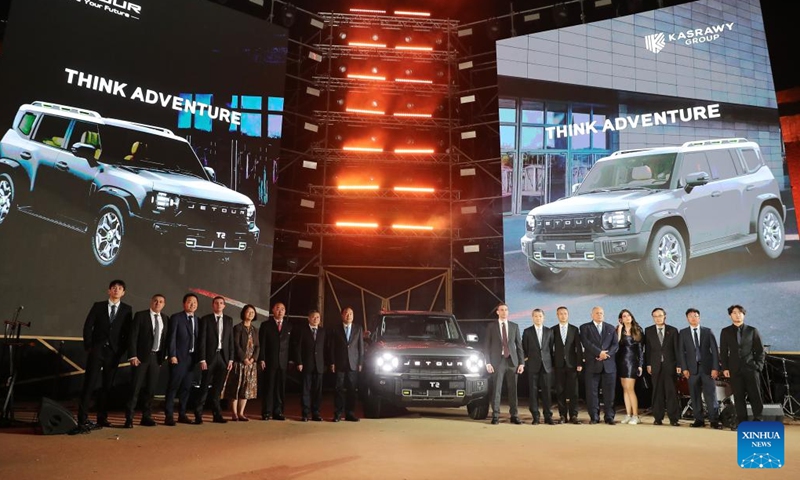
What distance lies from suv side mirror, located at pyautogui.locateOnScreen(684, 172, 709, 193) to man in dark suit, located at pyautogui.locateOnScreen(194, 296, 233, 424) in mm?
8161

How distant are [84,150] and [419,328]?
637 centimetres

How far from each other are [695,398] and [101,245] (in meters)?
9.79

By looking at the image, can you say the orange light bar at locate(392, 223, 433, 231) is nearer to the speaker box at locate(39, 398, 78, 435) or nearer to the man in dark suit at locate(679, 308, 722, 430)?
the man in dark suit at locate(679, 308, 722, 430)

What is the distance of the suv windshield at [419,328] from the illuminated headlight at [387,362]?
24.8 inches

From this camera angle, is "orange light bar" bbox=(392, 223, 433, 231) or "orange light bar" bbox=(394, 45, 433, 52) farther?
"orange light bar" bbox=(394, 45, 433, 52)

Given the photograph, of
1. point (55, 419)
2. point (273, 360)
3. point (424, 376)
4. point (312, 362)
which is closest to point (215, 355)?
point (273, 360)

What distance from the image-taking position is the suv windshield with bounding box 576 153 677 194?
11133 mm

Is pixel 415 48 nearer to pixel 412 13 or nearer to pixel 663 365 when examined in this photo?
pixel 412 13

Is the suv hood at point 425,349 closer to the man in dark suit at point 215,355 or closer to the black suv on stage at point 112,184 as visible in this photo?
the man in dark suit at point 215,355

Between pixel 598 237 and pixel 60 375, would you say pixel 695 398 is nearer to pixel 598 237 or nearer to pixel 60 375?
pixel 598 237

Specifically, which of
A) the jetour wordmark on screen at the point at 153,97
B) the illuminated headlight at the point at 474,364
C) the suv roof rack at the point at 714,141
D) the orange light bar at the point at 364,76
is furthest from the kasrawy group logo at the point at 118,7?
the suv roof rack at the point at 714,141

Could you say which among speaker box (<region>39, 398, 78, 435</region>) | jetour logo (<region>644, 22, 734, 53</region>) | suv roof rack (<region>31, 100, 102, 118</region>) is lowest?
speaker box (<region>39, 398, 78, 435</region>)

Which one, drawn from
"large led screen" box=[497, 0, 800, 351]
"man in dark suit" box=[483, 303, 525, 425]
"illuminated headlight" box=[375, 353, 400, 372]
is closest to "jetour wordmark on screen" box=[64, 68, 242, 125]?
"large led screen" box=[497, 0, 800, 351]

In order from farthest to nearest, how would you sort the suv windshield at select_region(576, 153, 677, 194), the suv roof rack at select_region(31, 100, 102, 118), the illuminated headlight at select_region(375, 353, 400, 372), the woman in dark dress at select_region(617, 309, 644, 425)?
the suv windshield at select_region(576, 153, 677, 194)
the suv roof rack at select_region(31, 100, 102, 118)
the woman in dark dress at select_region(617, 309, 644, 425)
the illuminated headlight at select_region(375, 353, 400, 372)
